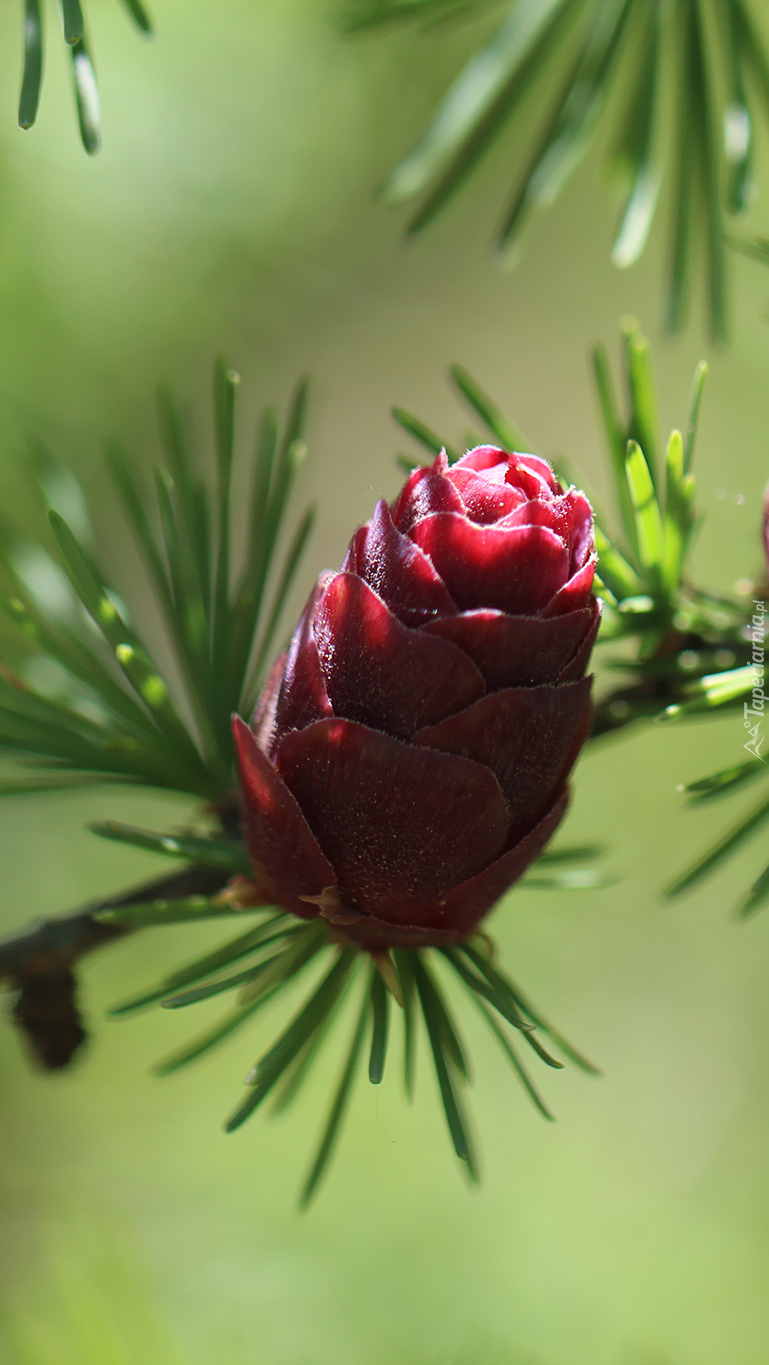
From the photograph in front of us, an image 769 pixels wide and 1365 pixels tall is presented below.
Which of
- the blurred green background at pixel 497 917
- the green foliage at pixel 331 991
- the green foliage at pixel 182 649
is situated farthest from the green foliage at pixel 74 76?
the blurred green background at pixel 497 917

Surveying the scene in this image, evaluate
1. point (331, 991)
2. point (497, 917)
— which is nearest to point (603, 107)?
point (331, 991)

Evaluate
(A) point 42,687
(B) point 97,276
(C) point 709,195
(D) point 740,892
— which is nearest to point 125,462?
(A) point 42,687

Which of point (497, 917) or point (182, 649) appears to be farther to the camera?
point (497, 917)

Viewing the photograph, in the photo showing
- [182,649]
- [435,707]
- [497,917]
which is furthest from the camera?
[497,917]

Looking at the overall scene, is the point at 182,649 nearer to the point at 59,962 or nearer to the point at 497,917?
the point at 59,962

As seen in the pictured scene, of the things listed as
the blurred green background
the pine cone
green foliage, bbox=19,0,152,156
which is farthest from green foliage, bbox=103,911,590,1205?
the blurred green background

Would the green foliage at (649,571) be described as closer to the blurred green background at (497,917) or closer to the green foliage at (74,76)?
the green foliage at (74,76)
